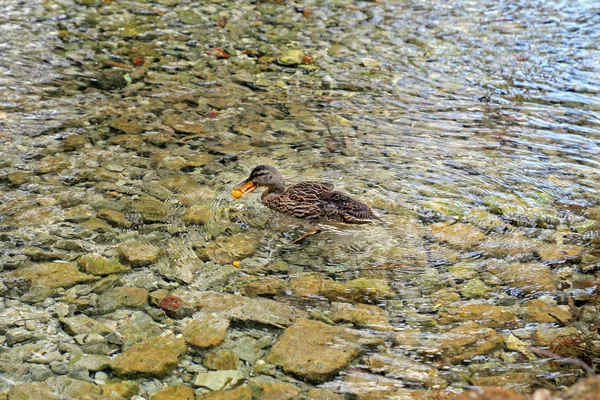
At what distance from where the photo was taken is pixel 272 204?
7.00 meters

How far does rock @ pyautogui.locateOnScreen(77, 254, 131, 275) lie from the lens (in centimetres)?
581

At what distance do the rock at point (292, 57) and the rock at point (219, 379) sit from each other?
239 inches

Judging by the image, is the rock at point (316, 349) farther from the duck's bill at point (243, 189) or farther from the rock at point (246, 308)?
the duck's bill at point (243, 189)

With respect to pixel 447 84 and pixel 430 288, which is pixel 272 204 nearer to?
pixel 430 288

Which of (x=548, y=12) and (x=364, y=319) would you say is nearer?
(x=364, y=319)

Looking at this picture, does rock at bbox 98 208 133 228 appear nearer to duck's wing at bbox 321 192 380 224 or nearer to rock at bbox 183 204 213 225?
rock at bbox 183 204 213 225

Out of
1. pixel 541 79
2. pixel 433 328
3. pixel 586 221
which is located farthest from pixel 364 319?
pixel 541 79

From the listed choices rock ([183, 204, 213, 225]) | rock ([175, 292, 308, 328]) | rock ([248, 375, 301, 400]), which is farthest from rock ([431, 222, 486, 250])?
rock ([248, 375, 301, 400])

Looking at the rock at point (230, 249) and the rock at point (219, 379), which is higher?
the rock at point (230, 249)

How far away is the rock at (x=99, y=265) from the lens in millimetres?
5809

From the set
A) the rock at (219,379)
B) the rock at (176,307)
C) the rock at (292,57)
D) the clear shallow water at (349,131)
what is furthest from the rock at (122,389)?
the rock at (292,57)

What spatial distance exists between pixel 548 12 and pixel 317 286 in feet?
27.6

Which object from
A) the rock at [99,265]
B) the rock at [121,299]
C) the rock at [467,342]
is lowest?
the rock at [121,299]

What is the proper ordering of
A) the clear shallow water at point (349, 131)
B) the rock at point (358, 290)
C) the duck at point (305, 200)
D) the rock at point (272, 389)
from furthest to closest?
1. the duck at point (305, 200)
2. the clear shallow water at point (349, 131)
3. the rock at point (358, 290)
4. the rock at point (272, 389)
